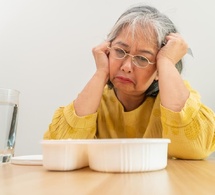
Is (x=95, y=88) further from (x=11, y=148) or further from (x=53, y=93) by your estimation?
(x=53, y=93)

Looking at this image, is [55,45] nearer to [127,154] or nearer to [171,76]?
[171,76]

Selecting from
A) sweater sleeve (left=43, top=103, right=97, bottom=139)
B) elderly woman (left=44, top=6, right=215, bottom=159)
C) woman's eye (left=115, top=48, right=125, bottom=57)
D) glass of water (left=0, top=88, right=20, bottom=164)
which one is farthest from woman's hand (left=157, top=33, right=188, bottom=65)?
glass of water (left=0, top=88, right=20, bottom=164)

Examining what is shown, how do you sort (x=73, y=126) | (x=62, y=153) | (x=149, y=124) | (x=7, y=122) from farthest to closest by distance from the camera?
1. (x=149, y=124)
2. (x=73, y=126)
3. (x=7, y=122)
4. (x=62, y=153)

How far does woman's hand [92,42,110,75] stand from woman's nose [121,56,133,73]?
0.26 feet

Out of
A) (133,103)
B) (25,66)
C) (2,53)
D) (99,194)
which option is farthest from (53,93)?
(99,194)

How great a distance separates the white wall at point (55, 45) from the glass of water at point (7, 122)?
Result: 98 centimetres

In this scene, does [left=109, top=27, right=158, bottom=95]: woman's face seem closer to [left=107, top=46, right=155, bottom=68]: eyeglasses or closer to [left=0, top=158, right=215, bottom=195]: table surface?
[left=107, top=46, right=155, bottom=68]: eyeglasses

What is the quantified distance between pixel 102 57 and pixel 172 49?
0.21 m

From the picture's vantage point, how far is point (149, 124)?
875 mm

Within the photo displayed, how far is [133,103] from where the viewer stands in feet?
3.17

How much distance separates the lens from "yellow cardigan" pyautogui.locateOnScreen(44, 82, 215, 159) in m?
0.67

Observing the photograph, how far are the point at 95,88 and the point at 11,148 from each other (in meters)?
0.30

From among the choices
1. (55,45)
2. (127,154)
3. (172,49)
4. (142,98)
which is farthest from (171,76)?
(55,45)

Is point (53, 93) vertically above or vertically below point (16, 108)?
above
